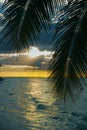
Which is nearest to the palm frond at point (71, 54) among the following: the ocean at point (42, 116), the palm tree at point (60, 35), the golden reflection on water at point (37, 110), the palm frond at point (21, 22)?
the palm tree at point (60, 35)

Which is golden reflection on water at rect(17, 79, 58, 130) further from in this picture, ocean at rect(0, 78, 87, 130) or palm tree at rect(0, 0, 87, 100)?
palm tree at rect(0, 0, 87, 100)

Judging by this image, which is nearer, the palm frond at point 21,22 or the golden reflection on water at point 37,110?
the palm frond at point 21,22

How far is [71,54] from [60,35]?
41 cm

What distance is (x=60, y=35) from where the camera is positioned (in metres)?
8.36

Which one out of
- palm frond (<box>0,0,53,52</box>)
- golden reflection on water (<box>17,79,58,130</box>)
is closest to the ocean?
golden reflection on water (<box>17,79,58,130</box>)

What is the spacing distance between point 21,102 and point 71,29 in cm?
5482

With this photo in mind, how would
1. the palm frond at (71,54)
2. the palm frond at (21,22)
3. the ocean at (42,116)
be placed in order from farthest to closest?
1. the ocean at (42,116)
2. the palm frond at (21,22)
3. the palm frond at (71,54)

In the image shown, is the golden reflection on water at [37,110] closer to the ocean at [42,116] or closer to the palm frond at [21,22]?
the ocean at [42,116]

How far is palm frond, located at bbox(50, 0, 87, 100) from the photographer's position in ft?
26.9

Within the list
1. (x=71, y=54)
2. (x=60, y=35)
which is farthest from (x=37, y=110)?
(x=71, y=54)

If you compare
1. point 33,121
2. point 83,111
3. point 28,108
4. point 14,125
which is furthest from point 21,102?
point 14,125

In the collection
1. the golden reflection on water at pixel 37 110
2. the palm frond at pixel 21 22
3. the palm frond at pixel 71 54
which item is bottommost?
the golden reflection on water at pixel 37 110

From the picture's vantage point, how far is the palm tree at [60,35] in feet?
26.9

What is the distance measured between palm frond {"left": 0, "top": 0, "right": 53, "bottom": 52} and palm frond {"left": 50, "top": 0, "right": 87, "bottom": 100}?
1.50ft
